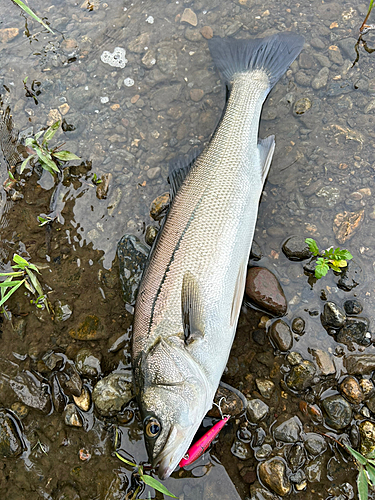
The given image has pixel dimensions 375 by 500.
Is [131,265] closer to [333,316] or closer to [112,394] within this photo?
[112,394]

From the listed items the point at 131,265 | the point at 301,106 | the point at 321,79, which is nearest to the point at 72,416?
the point at 131,265

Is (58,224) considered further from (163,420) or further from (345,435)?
(345,435)

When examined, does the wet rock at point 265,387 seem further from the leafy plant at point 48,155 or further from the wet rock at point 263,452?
the leafy plant at point 48,155

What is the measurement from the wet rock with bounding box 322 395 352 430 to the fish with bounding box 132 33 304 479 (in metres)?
0.96

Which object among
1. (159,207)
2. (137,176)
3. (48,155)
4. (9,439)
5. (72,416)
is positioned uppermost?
(48,155)

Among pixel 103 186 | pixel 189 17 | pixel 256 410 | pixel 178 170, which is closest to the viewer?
pixel 256 410

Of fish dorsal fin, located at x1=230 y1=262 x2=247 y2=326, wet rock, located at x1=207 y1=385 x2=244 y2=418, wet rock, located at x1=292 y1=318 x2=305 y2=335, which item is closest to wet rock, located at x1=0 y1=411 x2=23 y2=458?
wet rock, located at x1=207 y1=385 x2=244 y2=418

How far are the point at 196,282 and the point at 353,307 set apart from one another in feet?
4.87

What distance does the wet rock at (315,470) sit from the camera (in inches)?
109

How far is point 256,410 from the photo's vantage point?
2.95m

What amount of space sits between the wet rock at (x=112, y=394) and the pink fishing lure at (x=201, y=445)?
665 mm

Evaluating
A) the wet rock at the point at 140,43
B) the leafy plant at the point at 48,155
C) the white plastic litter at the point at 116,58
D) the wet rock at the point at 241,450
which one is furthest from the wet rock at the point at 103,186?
the wet rock at the point at 241,450

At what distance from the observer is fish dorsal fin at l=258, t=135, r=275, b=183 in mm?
3252

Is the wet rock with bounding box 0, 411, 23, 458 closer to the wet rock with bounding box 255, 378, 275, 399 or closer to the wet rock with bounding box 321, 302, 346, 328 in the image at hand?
the wet rock with bounding box 255, 378, 275, 399
